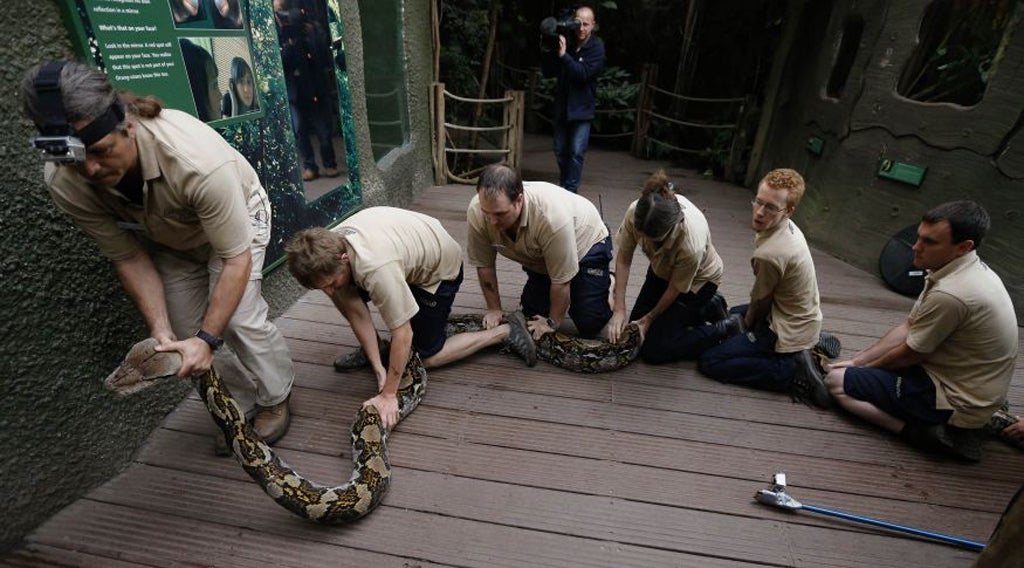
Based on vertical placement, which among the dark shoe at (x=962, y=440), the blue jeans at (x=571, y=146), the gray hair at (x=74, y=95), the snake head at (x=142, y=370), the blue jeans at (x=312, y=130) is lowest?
the dark shoe at (x=962, y=440)

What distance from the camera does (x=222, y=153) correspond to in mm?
2061

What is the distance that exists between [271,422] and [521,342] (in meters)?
1.58

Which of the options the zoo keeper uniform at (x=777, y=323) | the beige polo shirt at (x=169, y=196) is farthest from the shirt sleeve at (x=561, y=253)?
the beige polo shirt at (x=169, y=196)

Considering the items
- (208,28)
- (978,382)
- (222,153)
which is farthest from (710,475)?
(208,28)

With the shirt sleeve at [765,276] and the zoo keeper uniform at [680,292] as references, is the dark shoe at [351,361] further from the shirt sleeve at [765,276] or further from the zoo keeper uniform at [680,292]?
the shirt sleeve at [765,276]

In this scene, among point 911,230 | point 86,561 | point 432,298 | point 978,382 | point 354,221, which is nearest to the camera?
point 86,561

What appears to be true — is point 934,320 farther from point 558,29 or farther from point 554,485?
point 558,29

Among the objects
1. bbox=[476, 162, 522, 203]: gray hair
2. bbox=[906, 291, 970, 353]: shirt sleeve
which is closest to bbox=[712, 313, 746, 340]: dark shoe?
bbox=[906, 291, 970, 353]: shirt sleeve

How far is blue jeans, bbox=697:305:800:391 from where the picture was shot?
3117mm

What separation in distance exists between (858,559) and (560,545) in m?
1.31

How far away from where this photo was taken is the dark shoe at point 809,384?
3031 mm

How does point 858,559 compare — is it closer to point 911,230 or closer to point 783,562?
point 783,562

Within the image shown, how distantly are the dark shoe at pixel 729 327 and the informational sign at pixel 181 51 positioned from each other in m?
3.50

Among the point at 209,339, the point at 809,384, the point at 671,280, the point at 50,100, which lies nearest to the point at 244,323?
the point at 209,339
